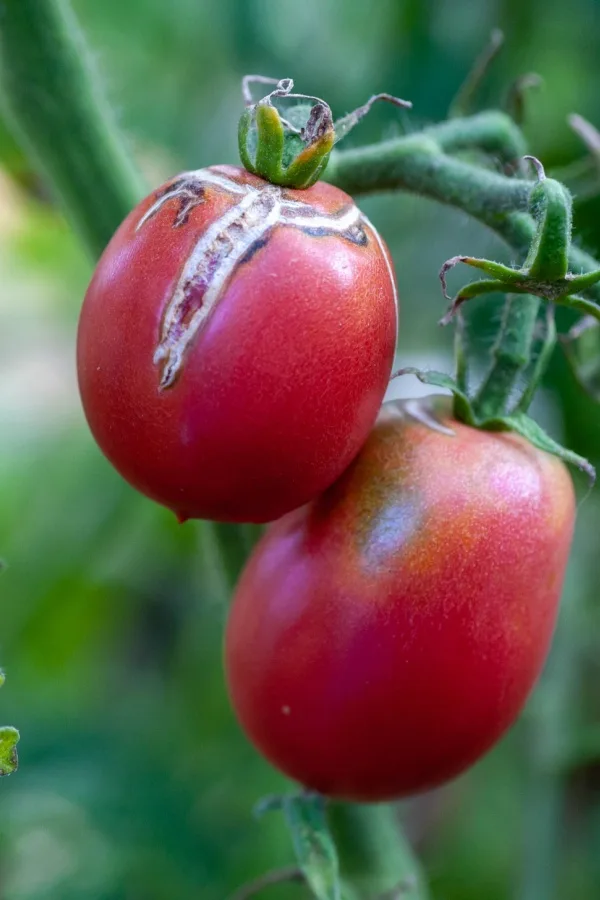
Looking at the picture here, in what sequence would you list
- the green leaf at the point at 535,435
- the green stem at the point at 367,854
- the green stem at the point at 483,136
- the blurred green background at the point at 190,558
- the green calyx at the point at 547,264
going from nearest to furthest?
1. the green calyx at the point at 547,264
2. the green leaf at the point at 535,435
3. the green stem at the point at 483,136
4. the green stem at the point at 367,854
5. the blurred green background at the point at 190,558

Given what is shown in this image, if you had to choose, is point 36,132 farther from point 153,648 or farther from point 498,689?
point 153,648

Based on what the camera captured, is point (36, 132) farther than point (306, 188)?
Yes

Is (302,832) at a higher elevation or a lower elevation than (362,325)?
lower

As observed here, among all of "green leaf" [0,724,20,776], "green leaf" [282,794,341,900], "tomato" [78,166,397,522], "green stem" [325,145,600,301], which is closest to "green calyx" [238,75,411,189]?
"tomato" [78,166,397,522]

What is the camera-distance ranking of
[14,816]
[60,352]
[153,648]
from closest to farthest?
1. [14,816]
2. [60,352]
3. [153,648]

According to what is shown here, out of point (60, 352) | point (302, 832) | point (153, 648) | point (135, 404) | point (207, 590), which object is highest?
point (135, 404)

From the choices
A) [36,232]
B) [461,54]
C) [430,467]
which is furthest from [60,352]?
[430,467]

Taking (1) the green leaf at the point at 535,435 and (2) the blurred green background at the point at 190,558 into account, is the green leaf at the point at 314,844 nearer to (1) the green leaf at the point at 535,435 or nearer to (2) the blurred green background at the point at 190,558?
(1) the green leaf at the point at 535,435

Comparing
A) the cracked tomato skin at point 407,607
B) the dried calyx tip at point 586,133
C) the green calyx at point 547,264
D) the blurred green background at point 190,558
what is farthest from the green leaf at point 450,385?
the blurred green background at point 190,558
